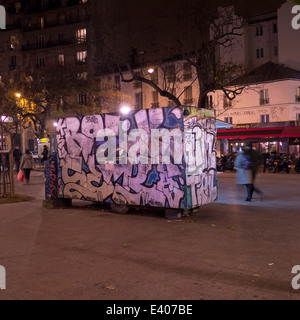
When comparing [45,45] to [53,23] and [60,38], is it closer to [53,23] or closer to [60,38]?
[60,38]

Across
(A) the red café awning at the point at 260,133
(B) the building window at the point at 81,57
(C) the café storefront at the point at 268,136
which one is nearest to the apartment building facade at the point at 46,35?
(B) the building window at the point at 81,57

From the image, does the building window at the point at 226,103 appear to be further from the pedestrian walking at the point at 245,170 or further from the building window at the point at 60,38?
the pedestrian walking at the point at 245,170

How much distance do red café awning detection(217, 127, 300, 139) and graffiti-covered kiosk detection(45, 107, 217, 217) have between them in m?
24.0

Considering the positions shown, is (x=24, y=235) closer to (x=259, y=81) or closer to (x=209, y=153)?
(x=209, y=153)

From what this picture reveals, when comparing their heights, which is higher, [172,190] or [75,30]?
[75,30]

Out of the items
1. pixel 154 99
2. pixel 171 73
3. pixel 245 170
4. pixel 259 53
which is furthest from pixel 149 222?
pixel 259 53

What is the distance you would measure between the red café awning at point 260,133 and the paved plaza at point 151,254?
2302 cm

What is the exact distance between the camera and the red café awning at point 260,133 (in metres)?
32.3

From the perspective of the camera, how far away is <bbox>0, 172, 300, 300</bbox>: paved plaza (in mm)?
4824

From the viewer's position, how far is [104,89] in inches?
1623

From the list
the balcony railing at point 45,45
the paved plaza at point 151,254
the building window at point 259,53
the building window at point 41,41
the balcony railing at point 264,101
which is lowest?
the paved plaza at point 151,254
